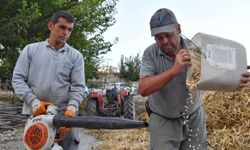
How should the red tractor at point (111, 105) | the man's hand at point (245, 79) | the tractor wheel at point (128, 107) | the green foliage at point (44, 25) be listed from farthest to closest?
the red tractor at point (111, 105) → the tractor wheel at point (128, 107) → the green foliage at point (44, 25) → the man's hand at point (245, 79)

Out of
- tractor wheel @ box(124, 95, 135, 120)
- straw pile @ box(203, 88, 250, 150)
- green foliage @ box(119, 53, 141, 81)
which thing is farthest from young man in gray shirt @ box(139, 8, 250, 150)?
green foliage @ box(119, 53, 141, 81)

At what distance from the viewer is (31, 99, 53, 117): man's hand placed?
3652 millimetres

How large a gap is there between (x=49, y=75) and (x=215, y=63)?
62.5 inches

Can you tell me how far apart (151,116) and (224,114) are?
4172 millimetres

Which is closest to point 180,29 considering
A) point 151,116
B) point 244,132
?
point 151,116

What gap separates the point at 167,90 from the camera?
11.8 ft

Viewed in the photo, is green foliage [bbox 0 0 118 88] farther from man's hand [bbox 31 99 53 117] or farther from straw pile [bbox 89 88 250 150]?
man's hand [bbox 31 99 53 117]

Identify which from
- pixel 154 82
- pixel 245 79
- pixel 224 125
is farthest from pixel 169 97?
pixel 224 125

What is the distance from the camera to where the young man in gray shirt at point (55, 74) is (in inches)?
157

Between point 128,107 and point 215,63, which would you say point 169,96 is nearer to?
point 215,63

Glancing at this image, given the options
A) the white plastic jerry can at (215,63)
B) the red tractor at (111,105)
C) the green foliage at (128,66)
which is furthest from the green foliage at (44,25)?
the green foliage at (128,66)

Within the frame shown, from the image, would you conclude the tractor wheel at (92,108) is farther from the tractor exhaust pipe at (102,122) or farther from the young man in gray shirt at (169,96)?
the tractor exhaust pipe at (102,122)

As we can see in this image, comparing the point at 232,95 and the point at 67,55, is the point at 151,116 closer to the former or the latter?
the point at 67,55

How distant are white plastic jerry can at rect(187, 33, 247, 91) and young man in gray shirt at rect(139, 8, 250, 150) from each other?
12cm
